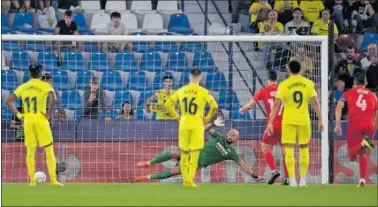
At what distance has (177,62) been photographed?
85.1ft

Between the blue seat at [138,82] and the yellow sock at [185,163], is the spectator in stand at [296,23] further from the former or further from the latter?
the yellow sock at [185,163]

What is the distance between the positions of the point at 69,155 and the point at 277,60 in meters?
4.02

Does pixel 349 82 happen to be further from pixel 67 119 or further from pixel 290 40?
pixel 67 119

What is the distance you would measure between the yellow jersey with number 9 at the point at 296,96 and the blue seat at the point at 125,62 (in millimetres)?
5210

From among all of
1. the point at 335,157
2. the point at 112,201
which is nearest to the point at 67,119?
the point at 335,157

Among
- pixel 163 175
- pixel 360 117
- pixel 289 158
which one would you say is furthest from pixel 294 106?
pixel 163 175

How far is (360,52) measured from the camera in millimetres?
28141

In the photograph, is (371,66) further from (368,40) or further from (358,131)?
(358,131)

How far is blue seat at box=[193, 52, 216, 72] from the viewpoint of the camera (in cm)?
2569

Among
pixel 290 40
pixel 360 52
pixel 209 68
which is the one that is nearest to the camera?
pixel 290 40

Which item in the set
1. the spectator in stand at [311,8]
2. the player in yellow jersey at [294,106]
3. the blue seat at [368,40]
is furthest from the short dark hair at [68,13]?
the player in yellow jersey at [294,106]

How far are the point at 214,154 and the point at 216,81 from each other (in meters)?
1.66

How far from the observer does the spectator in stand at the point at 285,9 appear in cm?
2849

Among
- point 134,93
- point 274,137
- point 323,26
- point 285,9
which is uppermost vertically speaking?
point 285,9
